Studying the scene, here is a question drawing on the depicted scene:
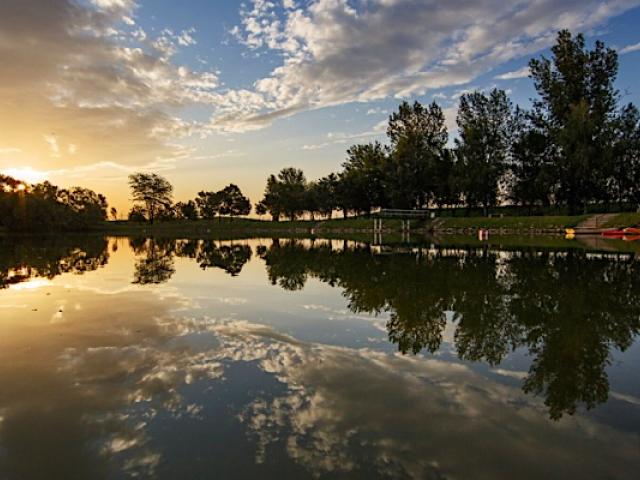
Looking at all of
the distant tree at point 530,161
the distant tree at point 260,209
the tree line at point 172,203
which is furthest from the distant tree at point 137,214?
the distant tree at point 530,161

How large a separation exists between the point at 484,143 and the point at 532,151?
7133mm

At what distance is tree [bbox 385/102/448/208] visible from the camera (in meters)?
75.6

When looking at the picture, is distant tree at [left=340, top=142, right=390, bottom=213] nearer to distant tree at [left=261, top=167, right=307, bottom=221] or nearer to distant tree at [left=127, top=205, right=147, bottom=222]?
distant tree at [left=261, top=167, right=307, bottom=221]

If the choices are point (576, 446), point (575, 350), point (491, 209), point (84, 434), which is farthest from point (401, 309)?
point (491, 209)

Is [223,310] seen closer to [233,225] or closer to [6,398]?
[6,398]

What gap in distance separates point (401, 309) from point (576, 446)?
259 inches

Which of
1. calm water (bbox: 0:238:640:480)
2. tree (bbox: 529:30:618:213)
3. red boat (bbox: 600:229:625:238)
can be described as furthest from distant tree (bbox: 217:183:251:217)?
calm water (bbox: 0:238:640:480)

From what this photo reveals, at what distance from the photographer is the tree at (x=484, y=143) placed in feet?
224

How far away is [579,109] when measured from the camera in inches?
2176

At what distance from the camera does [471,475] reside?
149 inches

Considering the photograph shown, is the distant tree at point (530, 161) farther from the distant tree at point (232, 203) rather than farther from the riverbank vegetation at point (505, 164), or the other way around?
the distant tree at point (232, 203)

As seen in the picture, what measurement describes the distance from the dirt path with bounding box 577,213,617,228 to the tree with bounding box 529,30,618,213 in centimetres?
596

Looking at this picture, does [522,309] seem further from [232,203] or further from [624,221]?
[232,203]

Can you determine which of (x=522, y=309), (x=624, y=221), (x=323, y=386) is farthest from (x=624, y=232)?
(x=323, y=386)
